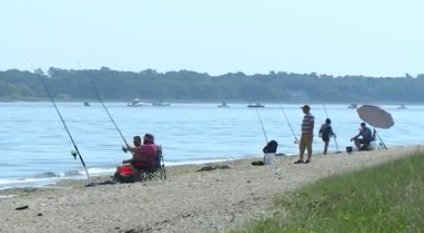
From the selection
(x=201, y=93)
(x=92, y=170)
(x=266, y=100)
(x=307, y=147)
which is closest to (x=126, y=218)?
(x=307, y=147)

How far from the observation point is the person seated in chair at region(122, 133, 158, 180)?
1823 centimetres

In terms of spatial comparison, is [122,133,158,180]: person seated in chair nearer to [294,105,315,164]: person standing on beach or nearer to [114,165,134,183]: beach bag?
[114,165,134,183]: beach bag

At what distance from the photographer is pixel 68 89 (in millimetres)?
71500

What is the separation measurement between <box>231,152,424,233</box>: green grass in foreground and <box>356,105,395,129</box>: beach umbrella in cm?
1449

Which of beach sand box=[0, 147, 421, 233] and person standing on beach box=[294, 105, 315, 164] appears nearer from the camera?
beach sand box=[0, 147, 421, 233]

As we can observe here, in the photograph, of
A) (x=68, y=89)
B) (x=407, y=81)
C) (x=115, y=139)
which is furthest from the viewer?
(x=407, y=81)

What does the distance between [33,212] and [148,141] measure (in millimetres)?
4103

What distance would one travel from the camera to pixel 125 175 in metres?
19.0

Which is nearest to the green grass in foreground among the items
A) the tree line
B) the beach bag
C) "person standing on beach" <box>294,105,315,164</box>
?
the beach bag

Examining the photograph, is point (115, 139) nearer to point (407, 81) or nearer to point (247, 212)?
point (247, 212)

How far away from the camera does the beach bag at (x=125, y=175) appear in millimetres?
18784

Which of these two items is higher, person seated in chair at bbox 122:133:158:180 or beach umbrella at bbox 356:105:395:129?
beach umbrella at bbox 356:105:395:129

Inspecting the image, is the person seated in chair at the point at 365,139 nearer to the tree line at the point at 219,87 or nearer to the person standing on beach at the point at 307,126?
the person standing on beach at the point at 307,126

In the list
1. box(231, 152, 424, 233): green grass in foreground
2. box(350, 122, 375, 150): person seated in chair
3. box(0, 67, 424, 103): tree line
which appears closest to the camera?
box(231, 152, 424, 233): green grass in foreground
